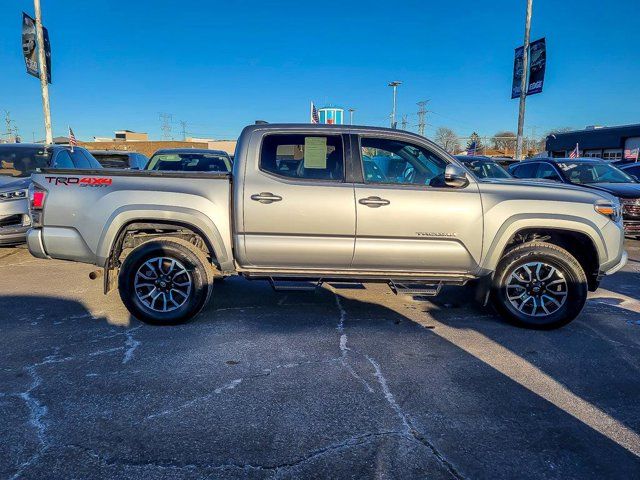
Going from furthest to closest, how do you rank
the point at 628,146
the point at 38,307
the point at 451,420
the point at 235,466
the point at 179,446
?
1. the point at 628,146
2. the point at 38,307
3. the point at 451,420
4. the point at 179,446
5. the point at 235,466

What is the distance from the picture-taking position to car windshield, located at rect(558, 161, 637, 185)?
10.1 m

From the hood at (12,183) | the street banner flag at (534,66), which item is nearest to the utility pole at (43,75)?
the hood at (12,183)

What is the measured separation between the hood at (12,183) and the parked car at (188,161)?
209 cm

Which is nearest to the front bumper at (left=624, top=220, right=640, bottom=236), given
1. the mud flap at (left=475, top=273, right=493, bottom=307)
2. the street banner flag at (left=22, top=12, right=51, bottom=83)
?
the mud flap at (left=475, top=273, right=493, bottom=307)

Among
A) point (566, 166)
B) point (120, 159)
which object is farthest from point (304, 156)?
point (120, 159)

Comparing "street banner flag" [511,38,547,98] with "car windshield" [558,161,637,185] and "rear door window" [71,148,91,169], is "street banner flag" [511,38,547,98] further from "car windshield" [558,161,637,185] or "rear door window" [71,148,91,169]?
"rear door window" [71,148,91,169]

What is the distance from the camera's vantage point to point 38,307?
5.09 m

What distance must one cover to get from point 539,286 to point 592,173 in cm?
718

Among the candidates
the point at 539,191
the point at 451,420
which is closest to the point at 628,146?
the point at 539,191

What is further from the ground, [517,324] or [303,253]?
[303,253]

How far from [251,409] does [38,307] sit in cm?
348

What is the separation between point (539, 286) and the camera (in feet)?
15.2

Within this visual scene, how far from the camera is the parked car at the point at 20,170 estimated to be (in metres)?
6.76

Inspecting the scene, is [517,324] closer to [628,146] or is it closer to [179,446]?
[179,446]
